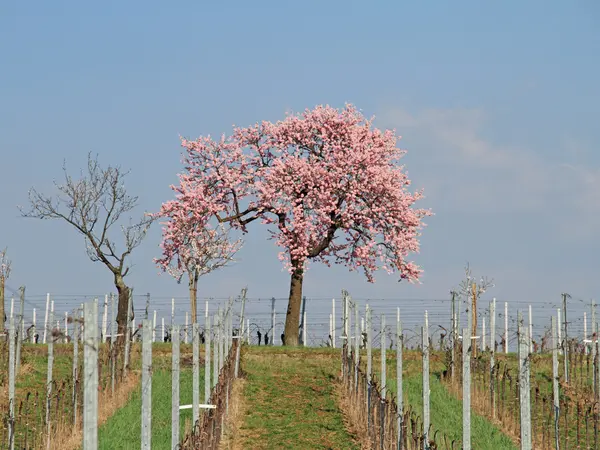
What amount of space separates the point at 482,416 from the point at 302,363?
9.96 m

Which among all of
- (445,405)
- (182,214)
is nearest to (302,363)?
(445,405)

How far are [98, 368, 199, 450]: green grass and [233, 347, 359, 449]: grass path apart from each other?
1.63 m

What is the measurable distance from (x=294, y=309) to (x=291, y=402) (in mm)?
13026

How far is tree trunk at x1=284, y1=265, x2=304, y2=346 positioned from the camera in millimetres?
41031

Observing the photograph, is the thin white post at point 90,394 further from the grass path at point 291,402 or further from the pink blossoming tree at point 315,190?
the pink blossoming tree at point 315,190

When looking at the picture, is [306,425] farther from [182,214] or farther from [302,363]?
[182,214]

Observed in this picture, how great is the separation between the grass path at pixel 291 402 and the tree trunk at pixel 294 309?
169 inches

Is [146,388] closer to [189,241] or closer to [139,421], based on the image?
[139,421]

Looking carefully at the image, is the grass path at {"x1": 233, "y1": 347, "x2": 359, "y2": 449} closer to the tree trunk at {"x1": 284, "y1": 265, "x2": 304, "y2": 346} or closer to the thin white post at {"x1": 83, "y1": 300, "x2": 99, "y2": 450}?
the tree trunk at {"x1": 284, "y1": 265, "x2": 304, "y2": 346}

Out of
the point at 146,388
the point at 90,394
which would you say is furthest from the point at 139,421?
the point at 90,394

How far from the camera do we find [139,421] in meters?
23.3

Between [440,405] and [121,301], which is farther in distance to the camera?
[121,301]

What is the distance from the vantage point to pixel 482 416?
25828 millimetres

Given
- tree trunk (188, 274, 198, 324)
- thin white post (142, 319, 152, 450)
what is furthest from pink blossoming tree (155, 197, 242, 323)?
thin white post (142, 319, 152, 450)
